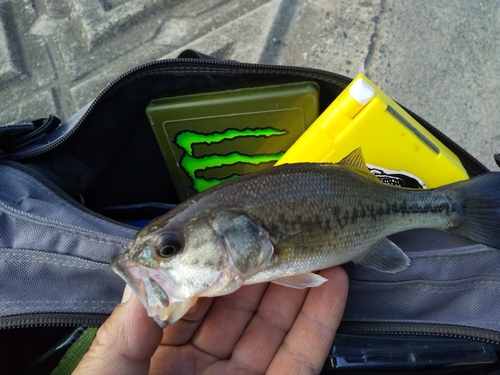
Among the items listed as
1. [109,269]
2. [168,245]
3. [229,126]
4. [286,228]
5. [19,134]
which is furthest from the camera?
[229,126]

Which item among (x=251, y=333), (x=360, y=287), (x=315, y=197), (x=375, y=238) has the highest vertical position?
(x=315, y=197)

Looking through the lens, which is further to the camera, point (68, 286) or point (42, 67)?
point (42, 67)

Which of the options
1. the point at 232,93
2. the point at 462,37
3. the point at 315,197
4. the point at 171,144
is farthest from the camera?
the point at 462,37

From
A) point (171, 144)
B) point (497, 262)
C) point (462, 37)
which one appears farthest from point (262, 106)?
point (462, 37)

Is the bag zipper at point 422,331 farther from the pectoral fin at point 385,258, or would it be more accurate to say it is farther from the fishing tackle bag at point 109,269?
the pectoral fin at point 385,258

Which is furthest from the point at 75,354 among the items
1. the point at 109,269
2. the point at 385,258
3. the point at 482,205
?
the point at 482,205

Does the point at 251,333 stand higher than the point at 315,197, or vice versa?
the point at 315,197

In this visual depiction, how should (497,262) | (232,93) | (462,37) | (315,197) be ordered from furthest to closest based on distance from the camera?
(462,37) → (232,93) → (497,262) → (315,197)

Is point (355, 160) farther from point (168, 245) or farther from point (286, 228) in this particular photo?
point (168, 245)

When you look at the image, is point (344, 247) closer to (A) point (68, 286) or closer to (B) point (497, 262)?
(B) point (497, 262)
